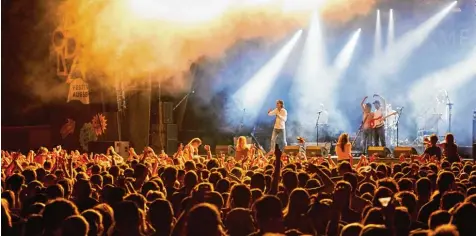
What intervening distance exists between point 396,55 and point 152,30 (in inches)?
383

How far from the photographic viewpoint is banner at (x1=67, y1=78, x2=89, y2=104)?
19078 mm

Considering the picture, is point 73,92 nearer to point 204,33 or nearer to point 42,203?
point 204,33

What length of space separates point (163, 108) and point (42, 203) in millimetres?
12814

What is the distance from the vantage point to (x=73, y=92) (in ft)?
63.6

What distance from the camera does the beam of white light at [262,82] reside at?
72.0 feet

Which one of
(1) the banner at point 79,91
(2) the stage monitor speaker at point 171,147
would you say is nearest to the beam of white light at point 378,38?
(2) the stage monitor speaker at point 171,147

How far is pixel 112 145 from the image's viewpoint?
16672mm

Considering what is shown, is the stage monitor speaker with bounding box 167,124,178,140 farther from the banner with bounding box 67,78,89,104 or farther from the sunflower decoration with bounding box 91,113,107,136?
the banner with bounding box 67,78,89,104

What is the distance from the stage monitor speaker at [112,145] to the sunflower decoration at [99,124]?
1.24 m

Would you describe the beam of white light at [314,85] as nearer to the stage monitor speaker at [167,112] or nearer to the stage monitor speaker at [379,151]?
the stage monitor speaker at [167,112]

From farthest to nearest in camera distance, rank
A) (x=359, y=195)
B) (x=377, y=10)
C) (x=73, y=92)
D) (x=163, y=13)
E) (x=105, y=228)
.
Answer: (x=377, y=10) < (x=73, y=92) < (x=163, y=13) < (x=359, y=195) < (x=105, y=228)

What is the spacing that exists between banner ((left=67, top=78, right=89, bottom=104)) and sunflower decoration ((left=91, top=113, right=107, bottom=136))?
1.98 ft

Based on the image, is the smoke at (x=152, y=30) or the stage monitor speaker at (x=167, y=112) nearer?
the smoke at (x=152, y=30)

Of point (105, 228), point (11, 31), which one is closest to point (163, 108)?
point (11, 31)
